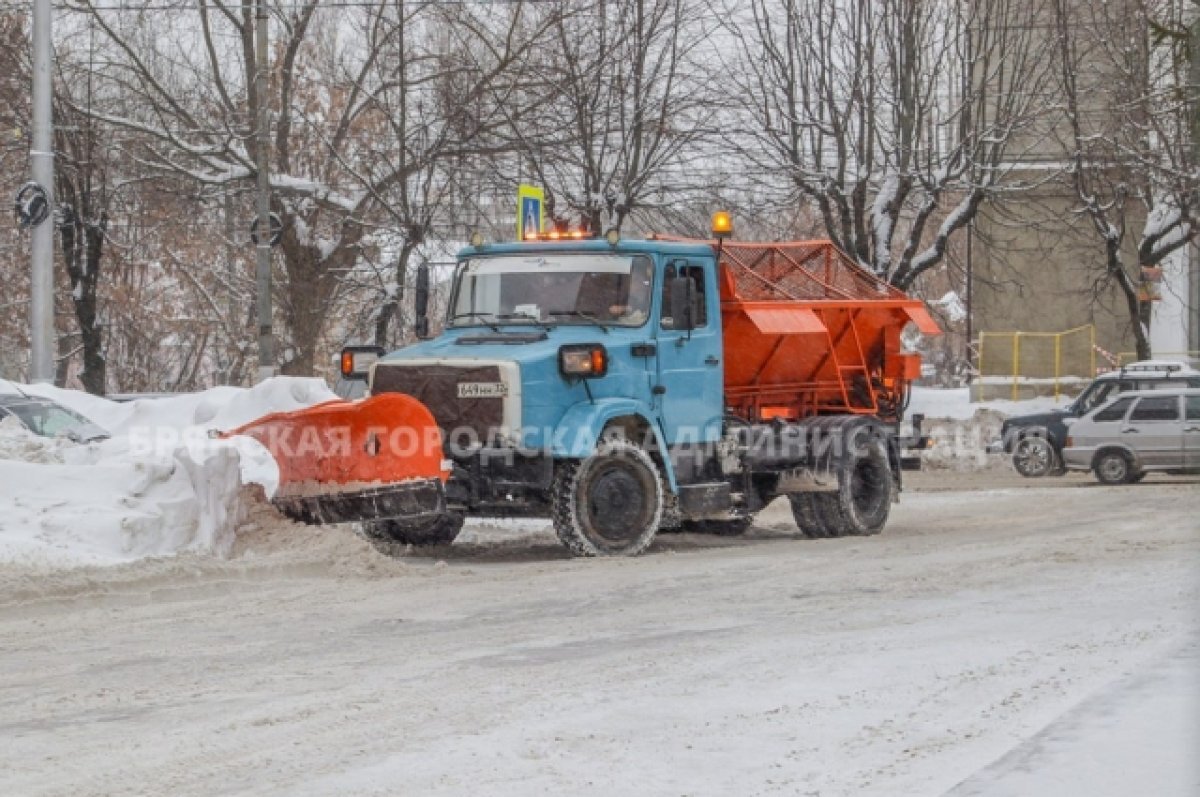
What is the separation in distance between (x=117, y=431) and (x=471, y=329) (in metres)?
6.33

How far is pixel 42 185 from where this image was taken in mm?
21578

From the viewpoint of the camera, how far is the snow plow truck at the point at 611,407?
1339cm

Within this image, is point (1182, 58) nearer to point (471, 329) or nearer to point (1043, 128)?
point (471, 329)

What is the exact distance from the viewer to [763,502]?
1631 centimetres

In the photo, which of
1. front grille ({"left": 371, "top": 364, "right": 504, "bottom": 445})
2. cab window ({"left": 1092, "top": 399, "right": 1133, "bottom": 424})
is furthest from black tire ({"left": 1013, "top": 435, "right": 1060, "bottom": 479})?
front grille ({"left": 371, "top": 364, "right": 504, "bottom": 445})

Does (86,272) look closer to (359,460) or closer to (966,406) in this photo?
(966,406)

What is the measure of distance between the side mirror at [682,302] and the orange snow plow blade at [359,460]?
227cm

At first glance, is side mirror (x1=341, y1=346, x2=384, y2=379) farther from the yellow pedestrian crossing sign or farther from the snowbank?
the snowbank

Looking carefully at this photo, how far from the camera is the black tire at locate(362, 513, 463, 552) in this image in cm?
1482

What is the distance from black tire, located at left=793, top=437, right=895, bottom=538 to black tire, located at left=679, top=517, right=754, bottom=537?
→ 0.62 metres

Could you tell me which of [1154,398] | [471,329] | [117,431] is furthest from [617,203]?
[471,329]

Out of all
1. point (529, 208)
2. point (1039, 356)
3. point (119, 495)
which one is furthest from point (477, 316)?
point (1039, 356)

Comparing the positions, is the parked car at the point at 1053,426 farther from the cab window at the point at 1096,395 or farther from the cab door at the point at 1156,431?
the cab door at the point at 1156,431

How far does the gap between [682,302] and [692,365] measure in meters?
0.66
